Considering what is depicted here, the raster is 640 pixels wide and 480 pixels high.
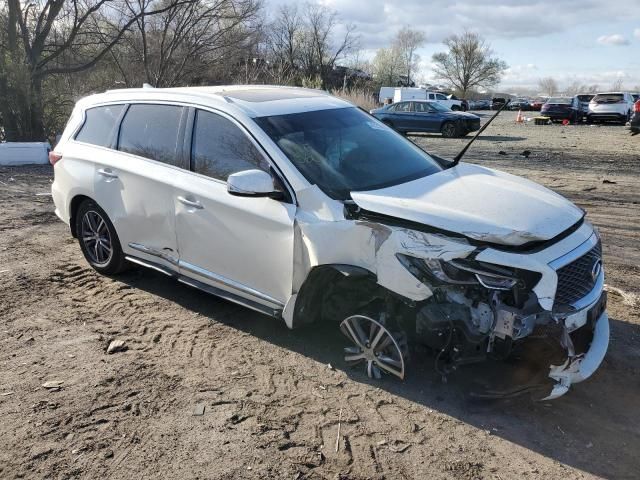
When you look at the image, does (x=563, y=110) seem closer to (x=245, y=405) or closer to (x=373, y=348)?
(x=373, y=348)

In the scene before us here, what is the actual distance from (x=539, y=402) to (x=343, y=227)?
164 cm

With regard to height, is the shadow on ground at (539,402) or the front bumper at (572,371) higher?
the front bumper at (572,371)

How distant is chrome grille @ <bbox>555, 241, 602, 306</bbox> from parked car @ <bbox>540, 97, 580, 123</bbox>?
1219 inches

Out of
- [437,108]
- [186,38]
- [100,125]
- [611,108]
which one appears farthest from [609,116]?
[100,125]

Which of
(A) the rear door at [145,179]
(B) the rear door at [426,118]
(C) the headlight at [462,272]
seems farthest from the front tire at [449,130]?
(C) the headlight at [462,272]

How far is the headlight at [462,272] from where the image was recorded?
3.08 m

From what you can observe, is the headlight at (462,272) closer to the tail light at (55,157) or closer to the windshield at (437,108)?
the tail light at (55,157)

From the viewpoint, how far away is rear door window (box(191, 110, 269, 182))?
13.1 ft

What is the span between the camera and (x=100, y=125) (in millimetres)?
5297

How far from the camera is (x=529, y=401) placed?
346cm

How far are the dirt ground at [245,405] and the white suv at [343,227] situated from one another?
12.1 inches

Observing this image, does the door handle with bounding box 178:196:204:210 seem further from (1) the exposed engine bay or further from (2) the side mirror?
(1) the exposed engine bay

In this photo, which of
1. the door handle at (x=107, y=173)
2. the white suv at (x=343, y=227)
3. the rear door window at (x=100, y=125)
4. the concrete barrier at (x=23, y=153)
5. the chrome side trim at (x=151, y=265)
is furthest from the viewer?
the concrete barrier at (x=23, y=153)

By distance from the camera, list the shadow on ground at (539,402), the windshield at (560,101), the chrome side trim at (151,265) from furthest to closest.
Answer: the windshield at (560,101) → the chrome side trim at (151,265) → the shadow on ground at (539,402)
